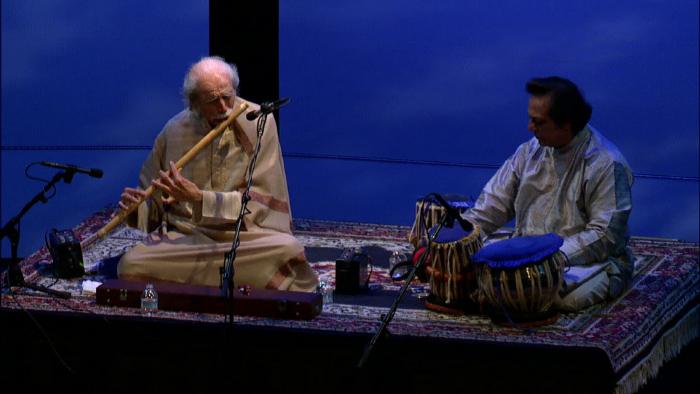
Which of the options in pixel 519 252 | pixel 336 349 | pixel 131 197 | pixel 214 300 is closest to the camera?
pixel 336 349

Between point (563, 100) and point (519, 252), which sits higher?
point (563, 100)

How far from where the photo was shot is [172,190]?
17.5 feet

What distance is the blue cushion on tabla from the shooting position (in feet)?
16.1

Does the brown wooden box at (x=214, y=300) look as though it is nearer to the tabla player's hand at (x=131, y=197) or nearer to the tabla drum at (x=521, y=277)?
the tabla player's hand at (x=131, y=197)

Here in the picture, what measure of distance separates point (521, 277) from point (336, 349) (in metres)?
0.79

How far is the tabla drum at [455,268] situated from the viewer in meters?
5.20

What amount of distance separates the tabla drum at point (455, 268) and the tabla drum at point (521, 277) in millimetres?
143

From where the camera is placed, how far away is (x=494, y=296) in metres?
5.00

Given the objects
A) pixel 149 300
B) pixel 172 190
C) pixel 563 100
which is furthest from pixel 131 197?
pixel 563 100

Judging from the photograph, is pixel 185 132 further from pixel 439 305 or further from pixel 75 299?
pixel 439 305

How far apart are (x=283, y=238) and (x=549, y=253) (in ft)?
4.25

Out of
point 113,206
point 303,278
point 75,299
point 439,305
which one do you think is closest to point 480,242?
point 439,305

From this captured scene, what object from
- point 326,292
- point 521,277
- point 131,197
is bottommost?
point 326,292

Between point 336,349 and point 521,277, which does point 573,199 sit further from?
point 336,349
